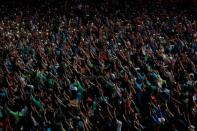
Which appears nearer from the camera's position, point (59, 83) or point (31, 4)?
point (59, 83)

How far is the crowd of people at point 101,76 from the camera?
7.68 meters

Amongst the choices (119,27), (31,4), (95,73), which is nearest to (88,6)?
(31,4)

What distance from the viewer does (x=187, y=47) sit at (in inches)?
462

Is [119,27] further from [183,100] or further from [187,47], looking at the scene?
[183,100]

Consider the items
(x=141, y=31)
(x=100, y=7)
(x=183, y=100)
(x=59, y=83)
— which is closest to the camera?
(x=183, y=100)

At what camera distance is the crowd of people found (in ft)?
25.2

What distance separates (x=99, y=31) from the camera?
49.9ft

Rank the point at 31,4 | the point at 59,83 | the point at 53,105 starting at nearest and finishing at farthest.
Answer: the point at 53,105, the point at 59,83, the point at 31,4

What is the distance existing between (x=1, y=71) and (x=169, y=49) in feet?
14.7

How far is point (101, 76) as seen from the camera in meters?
9.80

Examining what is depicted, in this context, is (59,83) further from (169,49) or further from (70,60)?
(169,49)

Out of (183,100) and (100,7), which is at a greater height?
(183,100)

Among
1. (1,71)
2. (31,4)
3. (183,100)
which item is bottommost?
(31,4)

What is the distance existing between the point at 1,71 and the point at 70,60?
1.82 m
